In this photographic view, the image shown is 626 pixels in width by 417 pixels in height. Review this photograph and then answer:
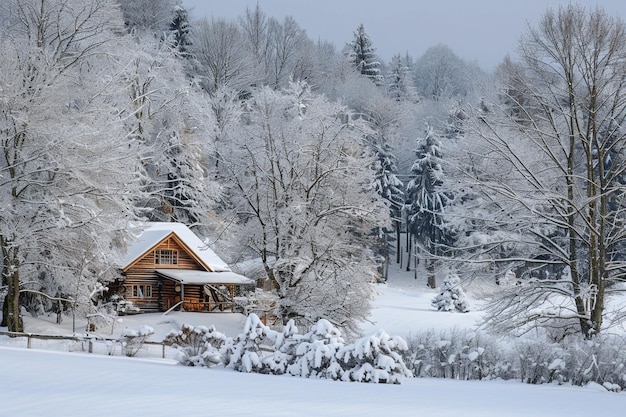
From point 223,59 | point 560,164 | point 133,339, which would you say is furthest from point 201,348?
point 223,59

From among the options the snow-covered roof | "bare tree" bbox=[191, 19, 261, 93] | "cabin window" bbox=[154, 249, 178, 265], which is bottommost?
the snow-covered roof

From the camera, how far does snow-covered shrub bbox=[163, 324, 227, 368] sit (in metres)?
17.0

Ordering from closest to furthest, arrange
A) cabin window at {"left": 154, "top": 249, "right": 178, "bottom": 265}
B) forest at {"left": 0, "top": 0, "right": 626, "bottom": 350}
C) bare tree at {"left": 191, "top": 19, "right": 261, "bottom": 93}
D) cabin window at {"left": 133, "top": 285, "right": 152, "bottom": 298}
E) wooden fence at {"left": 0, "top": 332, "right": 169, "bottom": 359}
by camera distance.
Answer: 1. forest at {"left": 0, "top": 0, "right": 626, "bottom": 350}
2. wooden fence at {"left": 0, "top": 332, "right": 169, "bottom": 359}
3. cabin window at {"left": 133, "top": 285, "right": 152, "bottom": 298}
4. cabin window at {"left": 154, "top": 249, "right": 178, "bottom": 265}
5. bare tree at {"left": 191, "top": 19, "right": 261, "bottom": 93}

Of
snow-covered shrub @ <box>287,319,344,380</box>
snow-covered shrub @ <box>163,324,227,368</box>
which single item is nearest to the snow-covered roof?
snow-covered shrub @ <box>163,324,227,368</box>

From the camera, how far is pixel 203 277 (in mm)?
37781

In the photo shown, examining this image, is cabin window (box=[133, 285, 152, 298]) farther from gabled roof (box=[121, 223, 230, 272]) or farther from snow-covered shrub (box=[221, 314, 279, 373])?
snow-covered shrub (box=[221, 314, 279, 373])

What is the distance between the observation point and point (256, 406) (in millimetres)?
10508

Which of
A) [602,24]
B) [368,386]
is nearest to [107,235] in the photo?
[368,386]

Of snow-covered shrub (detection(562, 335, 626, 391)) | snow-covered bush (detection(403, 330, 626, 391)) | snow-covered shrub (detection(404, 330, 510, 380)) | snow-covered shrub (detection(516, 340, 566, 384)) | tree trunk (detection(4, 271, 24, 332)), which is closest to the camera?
snow-covered shrub (detection(562, 335, 626, 391))

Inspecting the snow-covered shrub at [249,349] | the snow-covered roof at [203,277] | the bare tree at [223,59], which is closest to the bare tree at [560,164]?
the snow-covered shrub at [249,349]

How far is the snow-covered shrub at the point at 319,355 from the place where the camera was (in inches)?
618

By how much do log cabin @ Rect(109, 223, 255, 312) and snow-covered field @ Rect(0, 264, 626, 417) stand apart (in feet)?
70.4

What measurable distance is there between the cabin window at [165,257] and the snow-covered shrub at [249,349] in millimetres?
23225

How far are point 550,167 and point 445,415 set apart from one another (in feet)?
34.1
